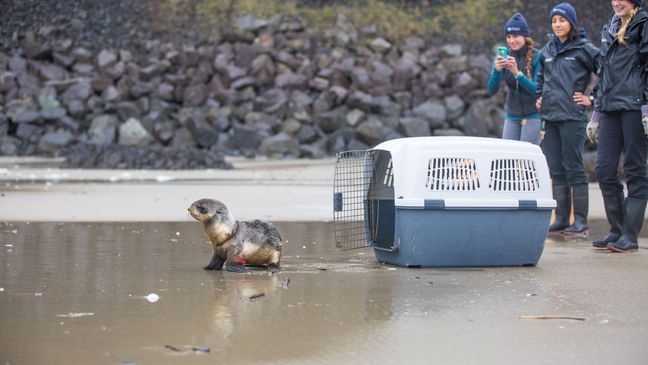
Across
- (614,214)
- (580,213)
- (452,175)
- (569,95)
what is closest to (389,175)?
(452,175)

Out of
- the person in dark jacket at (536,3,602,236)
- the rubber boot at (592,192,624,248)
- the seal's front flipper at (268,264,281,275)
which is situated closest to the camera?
the seal's front flipper at (268,264,281,275)

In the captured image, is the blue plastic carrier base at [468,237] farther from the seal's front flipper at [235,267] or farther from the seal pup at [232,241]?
the seal's front flipper at [235,267]

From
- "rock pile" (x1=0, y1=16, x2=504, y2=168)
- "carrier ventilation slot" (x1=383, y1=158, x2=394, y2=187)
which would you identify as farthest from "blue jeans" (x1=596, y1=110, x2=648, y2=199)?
"rock pile" (x1=0, y1=16, x2=504, y2=168)

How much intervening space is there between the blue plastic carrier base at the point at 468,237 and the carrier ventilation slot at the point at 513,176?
166 mm

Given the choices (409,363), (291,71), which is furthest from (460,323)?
A: (291,71)

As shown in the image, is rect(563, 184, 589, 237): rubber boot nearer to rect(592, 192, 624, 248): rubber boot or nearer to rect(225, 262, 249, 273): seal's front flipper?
rect(592, 192, 624, 248): rubber boot

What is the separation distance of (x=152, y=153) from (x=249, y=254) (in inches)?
645

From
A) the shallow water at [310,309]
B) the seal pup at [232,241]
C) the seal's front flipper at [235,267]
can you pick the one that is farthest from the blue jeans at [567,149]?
the seal's front flipper at [235,267]

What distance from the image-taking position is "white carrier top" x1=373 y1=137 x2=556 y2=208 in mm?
7859

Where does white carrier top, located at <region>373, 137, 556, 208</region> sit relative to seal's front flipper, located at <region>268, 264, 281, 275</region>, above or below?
above

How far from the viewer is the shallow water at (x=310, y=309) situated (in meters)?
5.05

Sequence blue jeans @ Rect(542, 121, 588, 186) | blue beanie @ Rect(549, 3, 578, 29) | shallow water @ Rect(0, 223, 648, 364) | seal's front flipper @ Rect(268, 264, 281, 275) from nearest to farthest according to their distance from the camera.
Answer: shallow water @ Rect(0, 223, 648, 364)
seal's front flipper @ Rect(268, 264, 281, 275)
blue beanie @ Rect(549, 3, 578, 29)
blue jeans @ Rect(542, 121, 588, 186)

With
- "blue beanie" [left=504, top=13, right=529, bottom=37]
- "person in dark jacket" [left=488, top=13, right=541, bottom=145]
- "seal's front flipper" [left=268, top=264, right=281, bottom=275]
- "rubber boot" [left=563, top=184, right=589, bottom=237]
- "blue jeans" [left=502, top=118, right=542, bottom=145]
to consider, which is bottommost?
"seal's front flipper" [left=268, top=264, right=281, bottom=275]

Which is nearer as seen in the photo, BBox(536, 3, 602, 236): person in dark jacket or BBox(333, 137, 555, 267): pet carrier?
BBox(333, 137, 555, 267): pet carrier
